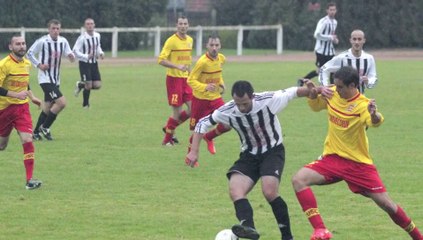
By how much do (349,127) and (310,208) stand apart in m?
0.83

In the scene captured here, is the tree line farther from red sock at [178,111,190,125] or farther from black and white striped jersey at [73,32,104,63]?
red sock at [178,111,190,125]

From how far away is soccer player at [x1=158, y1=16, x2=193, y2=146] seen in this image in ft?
56.5

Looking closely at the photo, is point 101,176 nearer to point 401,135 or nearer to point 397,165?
point 397,165

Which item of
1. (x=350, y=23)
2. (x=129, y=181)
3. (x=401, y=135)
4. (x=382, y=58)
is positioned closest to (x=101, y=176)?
(x=129, y=181)

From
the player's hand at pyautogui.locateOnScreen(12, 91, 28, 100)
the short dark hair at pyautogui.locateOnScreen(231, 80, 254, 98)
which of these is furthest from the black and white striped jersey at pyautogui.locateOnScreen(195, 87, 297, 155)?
the player's hand at pyautogui.locateOnScreen(12, 91, 28, 100)

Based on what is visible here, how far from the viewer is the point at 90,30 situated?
2430 centimetres

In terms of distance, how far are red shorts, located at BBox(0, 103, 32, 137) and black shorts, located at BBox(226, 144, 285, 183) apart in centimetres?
402

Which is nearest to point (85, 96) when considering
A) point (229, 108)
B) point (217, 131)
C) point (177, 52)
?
point (177, 52)

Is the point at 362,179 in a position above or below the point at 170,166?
above

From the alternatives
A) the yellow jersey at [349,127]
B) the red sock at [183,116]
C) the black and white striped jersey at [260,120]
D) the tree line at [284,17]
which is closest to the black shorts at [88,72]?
the red sock at [183,116]

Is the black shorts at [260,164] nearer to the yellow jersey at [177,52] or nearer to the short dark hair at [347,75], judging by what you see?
the short dark hair at [347,75]

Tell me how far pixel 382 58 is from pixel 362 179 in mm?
35460

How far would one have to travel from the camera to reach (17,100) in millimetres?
13273

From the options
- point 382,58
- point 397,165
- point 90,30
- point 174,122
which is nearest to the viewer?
point 397,165
